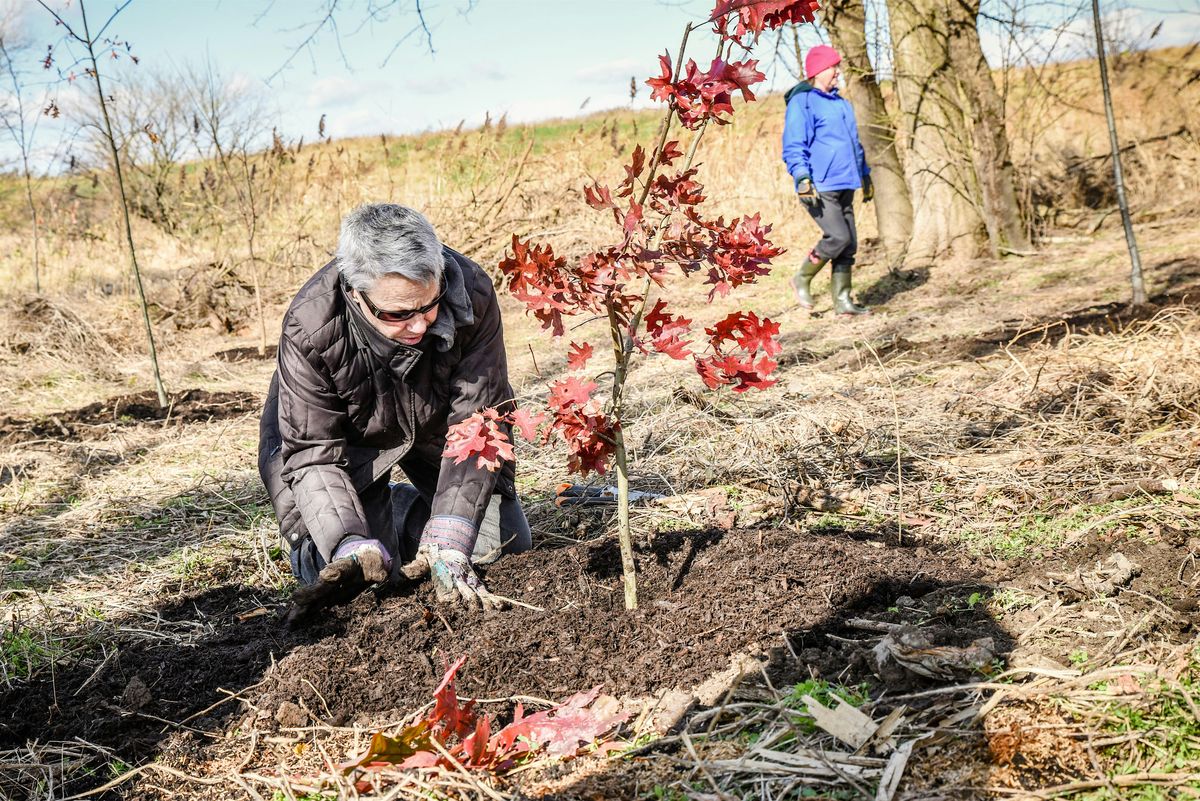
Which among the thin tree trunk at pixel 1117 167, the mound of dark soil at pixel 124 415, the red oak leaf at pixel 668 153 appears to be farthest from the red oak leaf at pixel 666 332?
the mound of dark soil at pixel 124 415

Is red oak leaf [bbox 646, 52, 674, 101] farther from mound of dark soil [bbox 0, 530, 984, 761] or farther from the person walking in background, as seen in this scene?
the person walking in background

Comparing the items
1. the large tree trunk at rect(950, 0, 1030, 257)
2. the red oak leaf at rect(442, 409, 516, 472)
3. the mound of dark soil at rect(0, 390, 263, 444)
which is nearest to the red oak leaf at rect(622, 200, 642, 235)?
the red oak leaf at rect(442, 409, 516, 472)

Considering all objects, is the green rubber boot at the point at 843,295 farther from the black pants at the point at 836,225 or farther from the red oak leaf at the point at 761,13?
the red oak leaf at the point at 761,13

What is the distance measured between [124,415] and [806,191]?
543 centimetres

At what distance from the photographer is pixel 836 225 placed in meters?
7.31

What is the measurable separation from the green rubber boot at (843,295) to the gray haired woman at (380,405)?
15.6 ft

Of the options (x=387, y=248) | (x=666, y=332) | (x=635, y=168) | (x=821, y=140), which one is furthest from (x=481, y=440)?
(x=821, y=140)

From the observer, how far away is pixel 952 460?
3.87 m

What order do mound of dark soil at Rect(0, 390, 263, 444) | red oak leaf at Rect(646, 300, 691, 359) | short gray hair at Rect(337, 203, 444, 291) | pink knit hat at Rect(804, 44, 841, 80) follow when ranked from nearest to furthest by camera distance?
1. red oak leaf at Rect(646, 300, 691, 359)
2. short gray hair at Rect(337, 203, 444, 291)
3. mound of dark soil at Rect(0, 390, 263, 444)
4. pink knit hat at Rect(804, 44, 841, 80)

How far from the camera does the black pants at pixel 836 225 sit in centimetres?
730

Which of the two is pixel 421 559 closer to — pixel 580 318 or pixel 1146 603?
pixel 1146 603

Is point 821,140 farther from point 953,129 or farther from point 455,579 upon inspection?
point 455,579

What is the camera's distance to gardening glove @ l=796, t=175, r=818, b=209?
23.7 ft

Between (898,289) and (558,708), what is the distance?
7.04 metres
